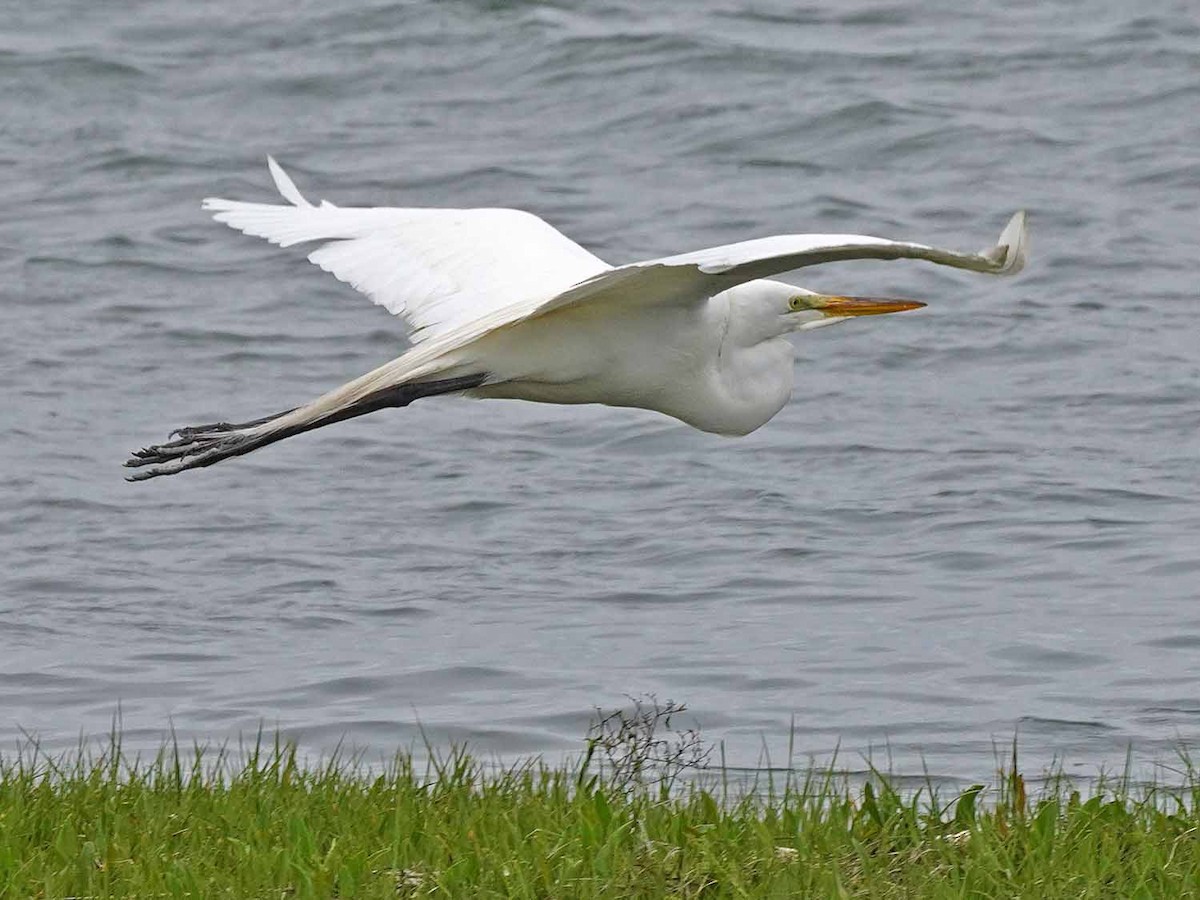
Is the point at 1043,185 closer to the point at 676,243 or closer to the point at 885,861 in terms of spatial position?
the point at 676,243

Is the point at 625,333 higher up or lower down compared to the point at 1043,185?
lower down

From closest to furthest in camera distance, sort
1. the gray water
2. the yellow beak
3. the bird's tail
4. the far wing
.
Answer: the far wing, the bird's tail, the yellow beak, the gray water

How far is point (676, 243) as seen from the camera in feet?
39.0

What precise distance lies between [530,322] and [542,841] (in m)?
1.79

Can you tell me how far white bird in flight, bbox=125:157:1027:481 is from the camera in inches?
213

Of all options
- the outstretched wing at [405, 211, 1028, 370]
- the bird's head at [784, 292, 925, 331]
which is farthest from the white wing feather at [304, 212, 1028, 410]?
the bird's head at [784, 292, 925, 331]

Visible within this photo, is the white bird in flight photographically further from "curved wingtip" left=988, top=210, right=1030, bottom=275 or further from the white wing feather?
"curved wingtip" left=988, top=210, right=1030, bottom=275

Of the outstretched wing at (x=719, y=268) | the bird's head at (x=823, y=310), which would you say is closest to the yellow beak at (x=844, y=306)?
the bird's head at (x=823, y=310)

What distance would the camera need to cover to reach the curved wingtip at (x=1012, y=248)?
185 inches

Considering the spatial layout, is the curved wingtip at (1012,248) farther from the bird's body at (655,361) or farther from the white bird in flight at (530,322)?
the bird's body at (655,361)

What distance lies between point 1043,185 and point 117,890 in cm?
988

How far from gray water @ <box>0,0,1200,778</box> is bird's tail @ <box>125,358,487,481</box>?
0.85 meters

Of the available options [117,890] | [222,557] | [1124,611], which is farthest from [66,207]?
[117,890]

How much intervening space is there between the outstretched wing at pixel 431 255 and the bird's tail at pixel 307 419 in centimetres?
29
